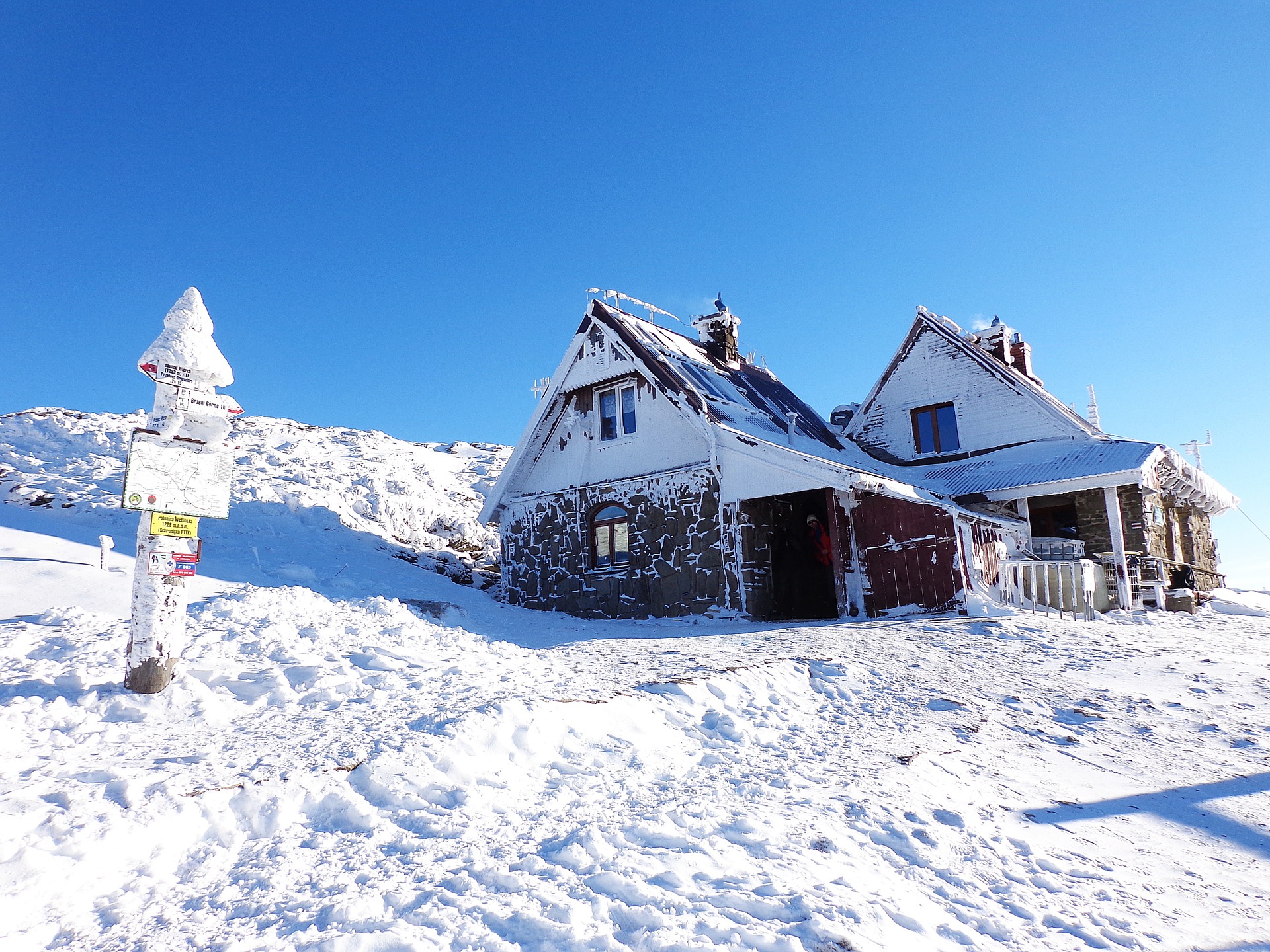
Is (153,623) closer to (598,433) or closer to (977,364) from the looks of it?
(598,433)

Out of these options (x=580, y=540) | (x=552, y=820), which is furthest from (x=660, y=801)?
(x=580, y=540)

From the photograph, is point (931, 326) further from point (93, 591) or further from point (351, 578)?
A: point (93, 591)

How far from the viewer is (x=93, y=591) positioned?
8414 millimetres

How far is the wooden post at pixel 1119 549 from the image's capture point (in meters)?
15.8

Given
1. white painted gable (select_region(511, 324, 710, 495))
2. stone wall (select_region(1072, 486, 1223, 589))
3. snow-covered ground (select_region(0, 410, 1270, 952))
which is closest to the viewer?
snow-covered ground (select_region(0, 410, 1270, 952))

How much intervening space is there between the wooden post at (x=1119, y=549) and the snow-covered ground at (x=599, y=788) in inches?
263

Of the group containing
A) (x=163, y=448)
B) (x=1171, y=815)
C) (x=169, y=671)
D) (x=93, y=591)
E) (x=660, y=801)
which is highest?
(x=163, y=448)

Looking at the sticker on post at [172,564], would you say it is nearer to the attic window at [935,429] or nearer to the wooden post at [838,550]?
the wooden post at [838,550]

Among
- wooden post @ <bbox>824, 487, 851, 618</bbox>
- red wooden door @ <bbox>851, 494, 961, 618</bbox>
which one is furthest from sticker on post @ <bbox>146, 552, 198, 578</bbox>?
red wooden door @ <bbox>851, 494, 961, 618</bbox>

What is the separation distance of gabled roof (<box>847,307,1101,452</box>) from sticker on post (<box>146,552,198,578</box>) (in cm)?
1815

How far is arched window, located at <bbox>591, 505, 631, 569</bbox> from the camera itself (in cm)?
1664

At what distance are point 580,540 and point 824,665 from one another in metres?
9.45

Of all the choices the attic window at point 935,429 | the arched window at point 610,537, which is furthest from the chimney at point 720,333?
the arched window at point 610,537

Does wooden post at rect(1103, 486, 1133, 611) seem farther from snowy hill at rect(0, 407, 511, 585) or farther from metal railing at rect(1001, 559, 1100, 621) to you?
snowy hill at rect(0, 407, 511, 585)
